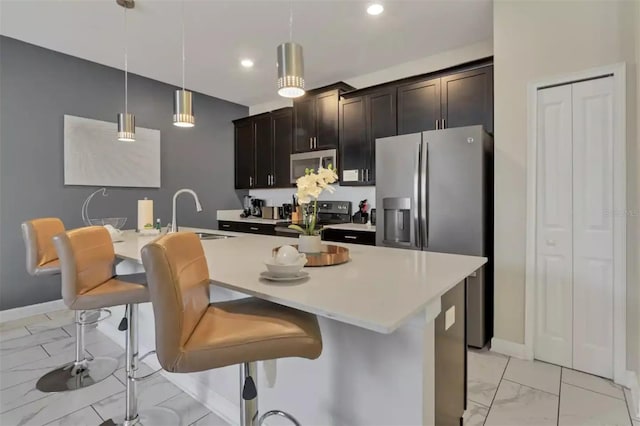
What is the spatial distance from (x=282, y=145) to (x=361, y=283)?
12.1 feet

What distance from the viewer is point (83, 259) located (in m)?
1.58

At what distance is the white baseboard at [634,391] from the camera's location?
1820 mm

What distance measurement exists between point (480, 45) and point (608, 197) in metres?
1.95

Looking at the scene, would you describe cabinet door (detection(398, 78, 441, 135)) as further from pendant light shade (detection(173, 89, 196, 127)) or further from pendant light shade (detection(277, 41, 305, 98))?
pendant light shade (detection(173, 89, 196, 127))

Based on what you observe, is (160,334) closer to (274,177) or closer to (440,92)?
(440,92)

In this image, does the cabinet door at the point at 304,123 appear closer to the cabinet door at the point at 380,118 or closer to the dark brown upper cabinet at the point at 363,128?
the dark brown upper cabinet at the point at 363,128

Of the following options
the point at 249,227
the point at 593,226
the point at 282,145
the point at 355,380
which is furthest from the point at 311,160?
the point at 355,380

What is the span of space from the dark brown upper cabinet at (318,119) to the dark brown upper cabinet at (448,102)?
865 mm

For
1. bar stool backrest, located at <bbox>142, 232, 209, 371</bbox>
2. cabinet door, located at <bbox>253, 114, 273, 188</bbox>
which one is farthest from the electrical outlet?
cabinet door, located at <bbox>253, 114, 273, 188</bbox>

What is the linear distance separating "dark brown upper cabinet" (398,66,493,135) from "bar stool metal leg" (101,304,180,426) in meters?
2.93

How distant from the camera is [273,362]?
1594 mm

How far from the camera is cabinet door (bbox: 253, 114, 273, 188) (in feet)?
15.8

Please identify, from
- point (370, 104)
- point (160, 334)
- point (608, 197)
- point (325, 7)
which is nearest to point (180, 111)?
point (325, 7)

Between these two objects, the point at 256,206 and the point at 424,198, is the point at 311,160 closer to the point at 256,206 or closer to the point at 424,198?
the point at 256,206
